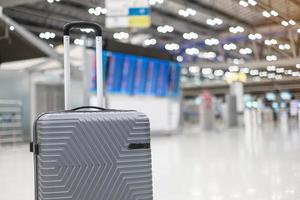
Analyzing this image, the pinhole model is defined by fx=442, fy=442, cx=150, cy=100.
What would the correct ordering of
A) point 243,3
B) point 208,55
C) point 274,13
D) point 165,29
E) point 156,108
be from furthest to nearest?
point 208,55, point 165,29, point 156,108, point 243,3, point 274,13

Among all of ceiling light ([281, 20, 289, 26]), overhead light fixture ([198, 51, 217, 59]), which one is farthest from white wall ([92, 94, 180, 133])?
ceiling light ([281, 20, 289, 26])

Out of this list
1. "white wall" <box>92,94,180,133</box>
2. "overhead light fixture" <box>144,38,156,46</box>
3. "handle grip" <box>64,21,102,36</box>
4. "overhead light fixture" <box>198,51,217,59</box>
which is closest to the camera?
"handle grip" <box>64,21,102,36</box>

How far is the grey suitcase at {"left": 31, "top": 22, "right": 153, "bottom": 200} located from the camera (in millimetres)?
2007

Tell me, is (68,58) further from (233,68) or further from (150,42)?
(233,68)

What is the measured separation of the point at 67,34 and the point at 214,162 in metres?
3.50

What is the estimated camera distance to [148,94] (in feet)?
43.5

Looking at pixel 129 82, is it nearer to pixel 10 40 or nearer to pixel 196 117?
pixel 10 40

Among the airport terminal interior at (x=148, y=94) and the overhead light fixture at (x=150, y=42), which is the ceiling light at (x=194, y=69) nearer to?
the airport terminal interior at (x=148, y=94)

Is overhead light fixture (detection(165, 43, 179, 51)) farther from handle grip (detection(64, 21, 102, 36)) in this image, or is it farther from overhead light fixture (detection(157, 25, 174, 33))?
handle grip (detection(64, 21, 102, 36))

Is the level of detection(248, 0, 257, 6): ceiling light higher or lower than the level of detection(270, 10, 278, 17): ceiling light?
higher

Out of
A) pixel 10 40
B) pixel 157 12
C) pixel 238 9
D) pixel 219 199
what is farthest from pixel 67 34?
pixel 10 40

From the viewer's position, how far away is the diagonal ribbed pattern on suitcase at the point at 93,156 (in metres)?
2.01

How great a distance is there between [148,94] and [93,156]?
1119 centimetres

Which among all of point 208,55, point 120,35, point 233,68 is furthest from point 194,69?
point 120,35
